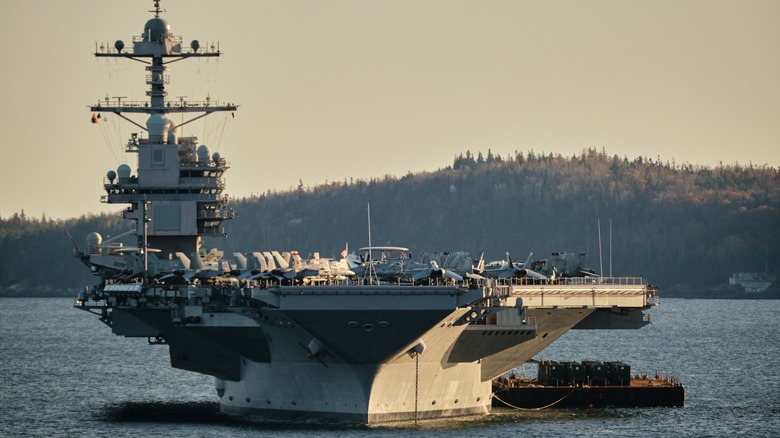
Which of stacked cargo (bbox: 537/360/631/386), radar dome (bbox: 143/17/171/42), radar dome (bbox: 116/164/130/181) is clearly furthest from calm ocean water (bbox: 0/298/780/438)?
radar dome (bbox: 143/17/171/42)

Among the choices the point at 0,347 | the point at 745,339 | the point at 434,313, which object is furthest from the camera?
the point at 745,339

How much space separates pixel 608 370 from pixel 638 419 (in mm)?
4688

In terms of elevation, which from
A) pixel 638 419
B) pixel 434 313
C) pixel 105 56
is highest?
pixel 105 56

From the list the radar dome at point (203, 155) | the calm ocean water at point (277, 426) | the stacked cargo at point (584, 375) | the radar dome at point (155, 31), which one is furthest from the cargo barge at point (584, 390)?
the radar dome at point (155, 31)

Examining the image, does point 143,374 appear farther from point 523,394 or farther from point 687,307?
point 687,307

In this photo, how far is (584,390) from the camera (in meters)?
56.3

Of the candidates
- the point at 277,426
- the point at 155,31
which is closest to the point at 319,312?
the point at 277,426

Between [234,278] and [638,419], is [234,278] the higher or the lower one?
the higher one

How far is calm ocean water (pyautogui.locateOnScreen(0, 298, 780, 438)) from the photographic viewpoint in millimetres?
50062

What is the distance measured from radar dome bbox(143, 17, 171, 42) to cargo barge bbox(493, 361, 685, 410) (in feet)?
56.6

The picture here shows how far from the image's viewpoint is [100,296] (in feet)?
177

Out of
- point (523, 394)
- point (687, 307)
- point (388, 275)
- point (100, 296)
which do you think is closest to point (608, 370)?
point (523, 394)

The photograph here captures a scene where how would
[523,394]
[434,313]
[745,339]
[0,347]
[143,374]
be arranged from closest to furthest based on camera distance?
[434,313] → [523,394] → [143,374] → [0,347] → [745,339]

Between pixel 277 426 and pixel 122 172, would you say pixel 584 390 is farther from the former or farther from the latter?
pixel 122 172
